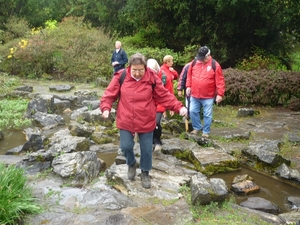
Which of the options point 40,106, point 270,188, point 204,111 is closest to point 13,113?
point 40,106

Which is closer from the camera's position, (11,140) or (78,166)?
(78,166)

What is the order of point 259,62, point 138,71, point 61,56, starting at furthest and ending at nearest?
point 61,56 < point 259,62 < point 138,71

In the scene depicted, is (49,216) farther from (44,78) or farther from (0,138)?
(44,78)

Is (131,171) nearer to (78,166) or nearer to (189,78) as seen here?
(78,166)

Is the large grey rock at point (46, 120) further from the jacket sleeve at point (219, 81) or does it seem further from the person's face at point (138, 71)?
the person's face at point (138, 71)

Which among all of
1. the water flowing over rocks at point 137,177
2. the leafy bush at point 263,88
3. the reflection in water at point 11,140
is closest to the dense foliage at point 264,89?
the leafy bush at point 263,88

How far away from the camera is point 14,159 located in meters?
6.02

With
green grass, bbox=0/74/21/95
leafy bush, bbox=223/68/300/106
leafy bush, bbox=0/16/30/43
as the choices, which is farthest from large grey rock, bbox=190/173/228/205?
leafy bush, bbox=0/16/30/43

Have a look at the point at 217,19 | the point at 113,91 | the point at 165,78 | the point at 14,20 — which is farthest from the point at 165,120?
the point at 14,20

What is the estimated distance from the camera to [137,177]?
4883 millimetres

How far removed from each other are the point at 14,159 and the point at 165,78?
115 inches

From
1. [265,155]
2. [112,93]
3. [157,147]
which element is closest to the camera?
[112,93]

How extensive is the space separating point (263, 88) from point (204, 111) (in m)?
4.47

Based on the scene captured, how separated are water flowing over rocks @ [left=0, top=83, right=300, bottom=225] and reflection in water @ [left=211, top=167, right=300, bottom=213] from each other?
0.41 ft
